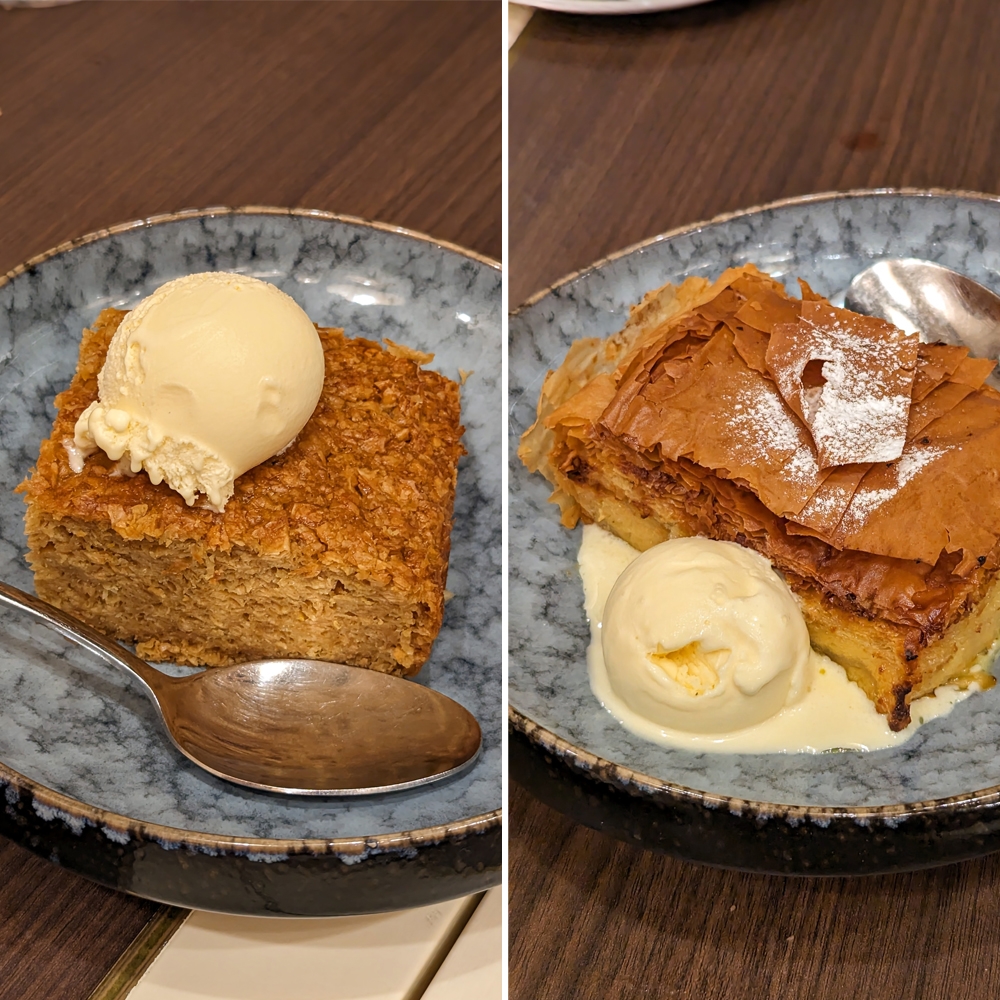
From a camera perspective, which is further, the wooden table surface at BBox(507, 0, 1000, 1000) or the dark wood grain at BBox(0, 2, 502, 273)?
the dark wood grain at BBox(0, 2, 502, 273)

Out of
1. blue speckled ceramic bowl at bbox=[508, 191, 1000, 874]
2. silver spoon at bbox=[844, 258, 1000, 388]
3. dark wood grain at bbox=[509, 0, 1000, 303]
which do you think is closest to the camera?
blue speckled ceramic bowl at bbox=[508, 191, 1000, 874]

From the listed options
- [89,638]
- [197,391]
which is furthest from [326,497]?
[89,638]

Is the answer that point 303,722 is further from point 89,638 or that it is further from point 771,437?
point 771,437

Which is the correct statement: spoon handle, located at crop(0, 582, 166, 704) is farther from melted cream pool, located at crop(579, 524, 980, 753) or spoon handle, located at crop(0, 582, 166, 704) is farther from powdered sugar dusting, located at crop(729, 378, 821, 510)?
powdered sugar dusting, located at crop(729, 378, 821, 510)

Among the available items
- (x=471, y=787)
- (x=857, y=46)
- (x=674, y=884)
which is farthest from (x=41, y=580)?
(x=857, y=46)

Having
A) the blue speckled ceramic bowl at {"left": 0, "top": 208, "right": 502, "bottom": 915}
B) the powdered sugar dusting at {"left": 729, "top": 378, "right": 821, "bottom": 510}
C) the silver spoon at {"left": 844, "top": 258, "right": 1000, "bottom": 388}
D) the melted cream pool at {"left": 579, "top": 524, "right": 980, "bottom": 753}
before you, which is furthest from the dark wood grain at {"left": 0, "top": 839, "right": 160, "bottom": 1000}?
the silver spoon at {"left": 844, "top": 258, "right": 1000, "bottom": 388}

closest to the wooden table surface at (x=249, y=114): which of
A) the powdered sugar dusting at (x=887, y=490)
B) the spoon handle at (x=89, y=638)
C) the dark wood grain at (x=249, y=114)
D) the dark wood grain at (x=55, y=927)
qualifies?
the dark wood grain at (x=249, y=114)

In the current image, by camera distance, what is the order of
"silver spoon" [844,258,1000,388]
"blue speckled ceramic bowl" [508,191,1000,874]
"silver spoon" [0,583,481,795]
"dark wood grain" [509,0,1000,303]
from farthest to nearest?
"dark wood grain" [509,0,1000,303] < "silver spoon" [844,258,1000,388] < "silver spoon" [0,583,481,795] < "blue speckled ceramic bowl" [508,191,1000,874]
